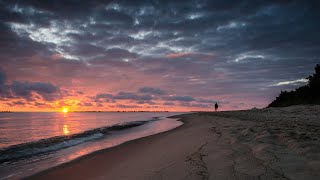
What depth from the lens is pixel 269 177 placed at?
5035mm

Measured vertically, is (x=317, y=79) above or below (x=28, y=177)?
above

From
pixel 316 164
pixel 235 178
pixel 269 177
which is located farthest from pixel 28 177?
pixel 316 164

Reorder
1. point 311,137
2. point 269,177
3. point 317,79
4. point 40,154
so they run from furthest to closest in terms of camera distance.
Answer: point 317,79 → point 40,154 → point 311,137 → point 269,177

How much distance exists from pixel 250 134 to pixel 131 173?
18.7ft

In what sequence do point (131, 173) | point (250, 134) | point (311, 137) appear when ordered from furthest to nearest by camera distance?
1. point (250, 134)
2. point (311, 137)
3. point (131, 173)

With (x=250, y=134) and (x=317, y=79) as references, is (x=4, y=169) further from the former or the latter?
(x=317, y=79)

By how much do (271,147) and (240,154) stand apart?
97 centimetres

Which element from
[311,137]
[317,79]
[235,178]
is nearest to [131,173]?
[235,178]

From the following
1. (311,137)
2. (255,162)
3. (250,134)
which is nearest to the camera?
(255,162)

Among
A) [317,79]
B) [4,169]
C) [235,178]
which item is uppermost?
[317,79]

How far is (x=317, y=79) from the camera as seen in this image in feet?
134

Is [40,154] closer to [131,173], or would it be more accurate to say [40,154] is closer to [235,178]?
[131,173]

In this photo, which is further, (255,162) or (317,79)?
(317,79)

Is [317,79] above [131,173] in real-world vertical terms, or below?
above
